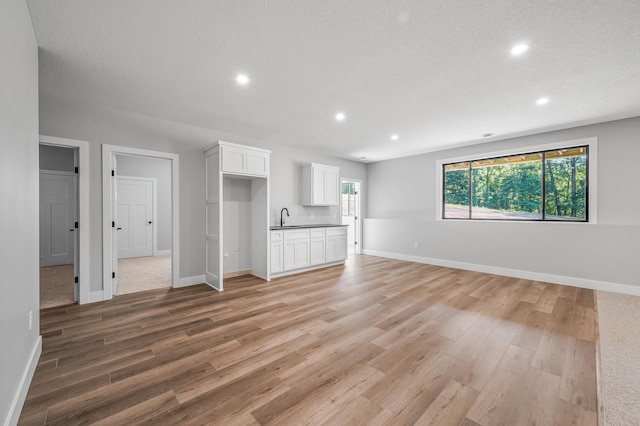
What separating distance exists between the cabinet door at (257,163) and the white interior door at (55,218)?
199 inches

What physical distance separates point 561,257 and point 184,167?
6665mm

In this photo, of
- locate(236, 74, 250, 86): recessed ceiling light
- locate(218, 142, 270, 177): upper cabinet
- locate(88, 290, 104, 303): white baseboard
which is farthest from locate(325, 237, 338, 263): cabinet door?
locate(88, 290, 104, 303): white baseboard

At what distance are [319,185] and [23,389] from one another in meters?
5.02

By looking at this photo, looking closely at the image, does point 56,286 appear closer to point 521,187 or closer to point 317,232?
point 317,232

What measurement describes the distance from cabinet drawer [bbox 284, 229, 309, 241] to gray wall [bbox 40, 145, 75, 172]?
18.1ft

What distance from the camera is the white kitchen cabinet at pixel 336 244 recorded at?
587 cm

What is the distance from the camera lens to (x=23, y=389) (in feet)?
5.68

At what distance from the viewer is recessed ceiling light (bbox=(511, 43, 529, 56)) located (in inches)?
90.5

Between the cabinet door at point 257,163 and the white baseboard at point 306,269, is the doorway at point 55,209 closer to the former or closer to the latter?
the cabinet door at point 257,163

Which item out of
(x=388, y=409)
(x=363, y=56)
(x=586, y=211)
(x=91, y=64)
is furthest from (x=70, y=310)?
(x=586, y=211)

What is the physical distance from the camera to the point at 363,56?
2.50 m

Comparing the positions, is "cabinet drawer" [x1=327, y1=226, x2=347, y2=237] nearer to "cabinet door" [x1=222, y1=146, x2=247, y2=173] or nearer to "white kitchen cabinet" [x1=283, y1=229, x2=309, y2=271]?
"white kitchen cabinet" [x1=283, y1=229, x2=309, y2=271]

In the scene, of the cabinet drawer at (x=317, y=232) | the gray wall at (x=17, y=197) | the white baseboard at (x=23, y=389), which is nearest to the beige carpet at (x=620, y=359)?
the white baseboard at (x=23, y=389)

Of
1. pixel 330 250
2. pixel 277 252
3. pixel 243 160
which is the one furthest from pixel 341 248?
pixel 243 160
